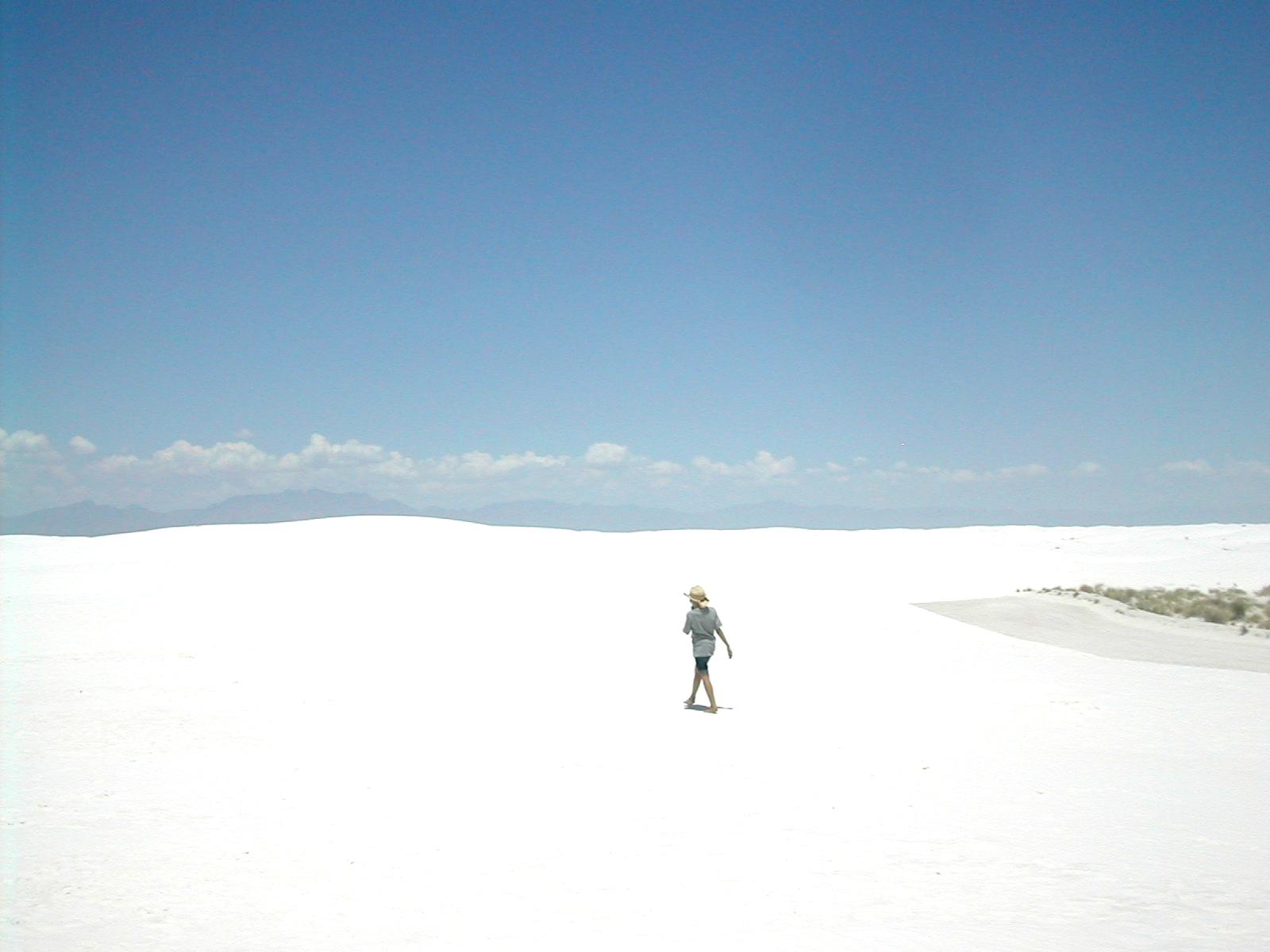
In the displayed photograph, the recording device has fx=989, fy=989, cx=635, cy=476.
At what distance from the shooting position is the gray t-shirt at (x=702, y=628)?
520 inches

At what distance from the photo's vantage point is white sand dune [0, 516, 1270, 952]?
20.5 feet

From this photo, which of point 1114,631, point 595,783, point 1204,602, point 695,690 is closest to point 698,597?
point 695,690

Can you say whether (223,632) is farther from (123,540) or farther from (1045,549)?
(1045,549)

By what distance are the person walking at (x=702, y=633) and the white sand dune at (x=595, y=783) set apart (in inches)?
18.3

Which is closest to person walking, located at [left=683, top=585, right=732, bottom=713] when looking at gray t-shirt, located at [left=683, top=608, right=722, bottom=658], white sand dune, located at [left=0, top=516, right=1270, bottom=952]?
Result: gray t-shirt, located at [left=683, top=608, right=722, bottom=658]

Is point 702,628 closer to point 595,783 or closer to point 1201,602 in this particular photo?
point 595,783

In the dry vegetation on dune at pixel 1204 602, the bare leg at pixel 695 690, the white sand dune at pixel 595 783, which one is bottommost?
the white sand dune at pixel 595 783

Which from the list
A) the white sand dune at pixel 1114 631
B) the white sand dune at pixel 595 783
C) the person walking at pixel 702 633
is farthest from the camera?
the white sand dune at pixel 1114 631

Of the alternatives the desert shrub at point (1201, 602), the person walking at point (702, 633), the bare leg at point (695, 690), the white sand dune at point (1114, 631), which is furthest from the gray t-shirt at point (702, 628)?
the desert shrub at point (1201, 602)

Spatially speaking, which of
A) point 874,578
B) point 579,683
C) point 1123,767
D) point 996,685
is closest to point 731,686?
point 579,683

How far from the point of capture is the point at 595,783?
960 cm

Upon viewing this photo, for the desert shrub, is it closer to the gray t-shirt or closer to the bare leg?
the bare leg

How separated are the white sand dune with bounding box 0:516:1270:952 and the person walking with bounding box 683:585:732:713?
18.3 inches

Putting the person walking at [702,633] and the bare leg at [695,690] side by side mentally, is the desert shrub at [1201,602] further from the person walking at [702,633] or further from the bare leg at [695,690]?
the person walking at [702,633]
